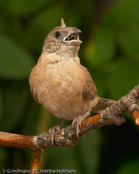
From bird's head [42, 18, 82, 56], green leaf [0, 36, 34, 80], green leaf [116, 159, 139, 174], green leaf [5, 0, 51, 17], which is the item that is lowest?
green leaf [116, 159, 139, 174]

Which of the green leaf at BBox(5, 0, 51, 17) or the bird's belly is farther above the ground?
the green leaf at BBox(5, 0, 51, 17)

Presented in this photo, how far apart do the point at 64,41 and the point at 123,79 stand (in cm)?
78

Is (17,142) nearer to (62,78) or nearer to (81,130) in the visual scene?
(81,130)

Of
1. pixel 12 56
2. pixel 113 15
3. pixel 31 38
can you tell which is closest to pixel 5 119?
pixel 12 56

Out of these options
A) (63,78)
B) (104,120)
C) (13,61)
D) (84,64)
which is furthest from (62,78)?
(84,64)

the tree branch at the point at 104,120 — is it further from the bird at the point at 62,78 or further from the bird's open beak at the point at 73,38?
the bird's open beak at the point at 73,38

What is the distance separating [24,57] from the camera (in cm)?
360

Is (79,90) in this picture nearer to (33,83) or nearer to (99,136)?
(33,83)

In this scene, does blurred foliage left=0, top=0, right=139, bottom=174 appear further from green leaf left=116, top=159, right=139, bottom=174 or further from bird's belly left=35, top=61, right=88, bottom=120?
bird's belly left=35, top=61, right=88, bottom=120

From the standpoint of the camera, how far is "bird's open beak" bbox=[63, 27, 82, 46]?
8.98 ft

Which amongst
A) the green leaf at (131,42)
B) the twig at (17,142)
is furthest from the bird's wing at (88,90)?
the twig at (17,142)

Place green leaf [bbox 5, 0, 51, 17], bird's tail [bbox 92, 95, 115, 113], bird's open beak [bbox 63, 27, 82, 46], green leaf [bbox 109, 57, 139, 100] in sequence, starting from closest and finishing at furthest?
bird's open beak [bbox 63, 27, 82, 46], green leaf [bbox 109, 57, 139, 100], bird's tail [bbox 92, 95, 115, 113], green leaf [bbox 5, 0, 51, 17]

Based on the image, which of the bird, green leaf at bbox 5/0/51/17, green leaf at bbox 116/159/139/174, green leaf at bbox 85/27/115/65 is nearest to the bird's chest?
the bird

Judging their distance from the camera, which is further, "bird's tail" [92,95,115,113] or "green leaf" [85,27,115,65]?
"green leaf" [85,27,115,65]
